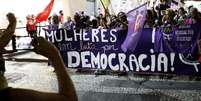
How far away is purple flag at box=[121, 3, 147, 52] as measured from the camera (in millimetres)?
10156

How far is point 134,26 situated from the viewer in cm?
1017

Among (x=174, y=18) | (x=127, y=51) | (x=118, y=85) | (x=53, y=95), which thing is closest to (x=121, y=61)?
(x=127, y=51)

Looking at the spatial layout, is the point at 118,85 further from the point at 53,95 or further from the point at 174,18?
→ the point at 53,95

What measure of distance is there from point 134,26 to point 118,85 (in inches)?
62.8

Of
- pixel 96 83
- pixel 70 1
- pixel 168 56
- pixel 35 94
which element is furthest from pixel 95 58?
pixel 70 1

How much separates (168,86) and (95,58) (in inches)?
89.7

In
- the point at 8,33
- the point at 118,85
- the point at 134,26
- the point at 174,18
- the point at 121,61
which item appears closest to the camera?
the point at 8,33

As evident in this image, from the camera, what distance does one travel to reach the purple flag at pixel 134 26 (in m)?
10.2

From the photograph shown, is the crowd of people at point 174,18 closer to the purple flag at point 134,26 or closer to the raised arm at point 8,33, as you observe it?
the purple flag at point 134,26

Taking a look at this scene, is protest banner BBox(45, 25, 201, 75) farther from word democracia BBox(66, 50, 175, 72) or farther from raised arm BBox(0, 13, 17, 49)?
raised arm BBox(0, 13, 17, 49)

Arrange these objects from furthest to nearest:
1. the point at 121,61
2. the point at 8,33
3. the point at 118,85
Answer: the point at 121,61, the point at 118,85, the point at 8,33

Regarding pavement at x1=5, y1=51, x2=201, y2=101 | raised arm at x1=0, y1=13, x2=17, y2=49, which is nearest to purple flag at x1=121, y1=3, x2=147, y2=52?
pavement at x1=5, y1=51, x2=201, y2=101

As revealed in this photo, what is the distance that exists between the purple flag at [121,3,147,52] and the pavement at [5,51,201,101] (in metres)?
0.88

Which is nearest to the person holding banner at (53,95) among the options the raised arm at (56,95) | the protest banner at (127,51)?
the raised arm at (56,95)
